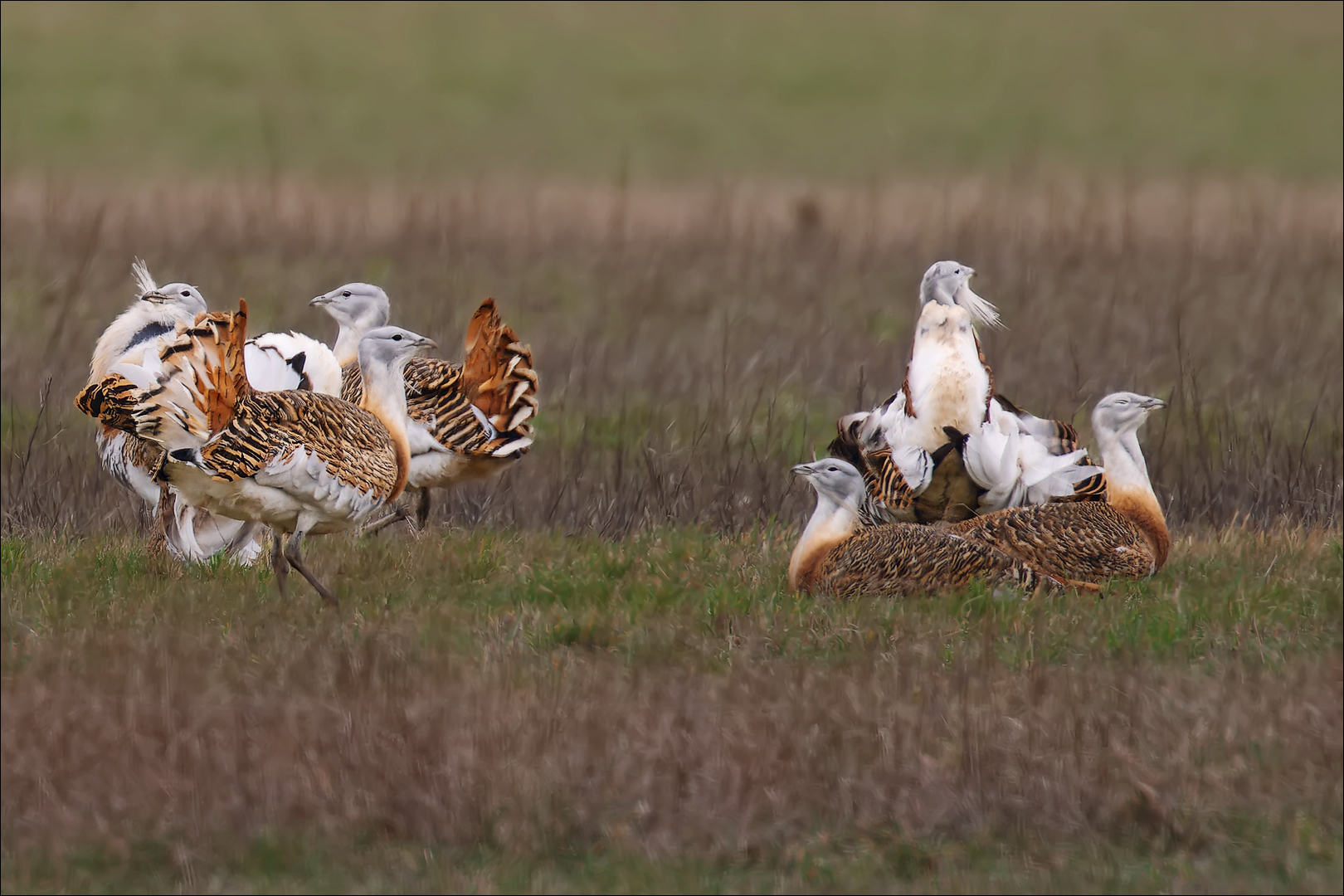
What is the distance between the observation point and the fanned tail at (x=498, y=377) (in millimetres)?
7105

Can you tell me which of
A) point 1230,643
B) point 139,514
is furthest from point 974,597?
point 139,514

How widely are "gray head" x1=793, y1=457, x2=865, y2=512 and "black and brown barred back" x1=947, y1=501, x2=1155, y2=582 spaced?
403mm

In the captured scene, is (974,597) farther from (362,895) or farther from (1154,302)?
(1154,302)

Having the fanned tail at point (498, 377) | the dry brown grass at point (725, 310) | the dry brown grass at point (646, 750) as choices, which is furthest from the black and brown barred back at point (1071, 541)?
the fanned tail at point (498, 377)

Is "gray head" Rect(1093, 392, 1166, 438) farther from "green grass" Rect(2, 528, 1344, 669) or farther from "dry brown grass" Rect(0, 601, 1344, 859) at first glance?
"dry brown grass" Rect(0, 601, 1344, 859)

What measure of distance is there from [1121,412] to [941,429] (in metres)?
0.66

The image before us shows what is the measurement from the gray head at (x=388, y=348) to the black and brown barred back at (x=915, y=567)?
1706 mm

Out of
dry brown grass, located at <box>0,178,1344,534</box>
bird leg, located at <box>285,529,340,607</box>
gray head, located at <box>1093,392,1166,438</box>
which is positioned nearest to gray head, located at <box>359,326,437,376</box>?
bird leg, located at <box>285,529,340,607</box>

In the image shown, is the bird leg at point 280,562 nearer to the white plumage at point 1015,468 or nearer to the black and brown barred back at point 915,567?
the black and brown barred back at point 915,567

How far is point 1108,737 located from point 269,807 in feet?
6.73

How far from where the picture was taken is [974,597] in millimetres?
5727

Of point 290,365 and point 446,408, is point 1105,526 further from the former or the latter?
point 290,365

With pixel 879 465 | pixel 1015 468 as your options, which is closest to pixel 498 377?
pixel 879 465

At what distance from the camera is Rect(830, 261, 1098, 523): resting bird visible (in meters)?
6.63
